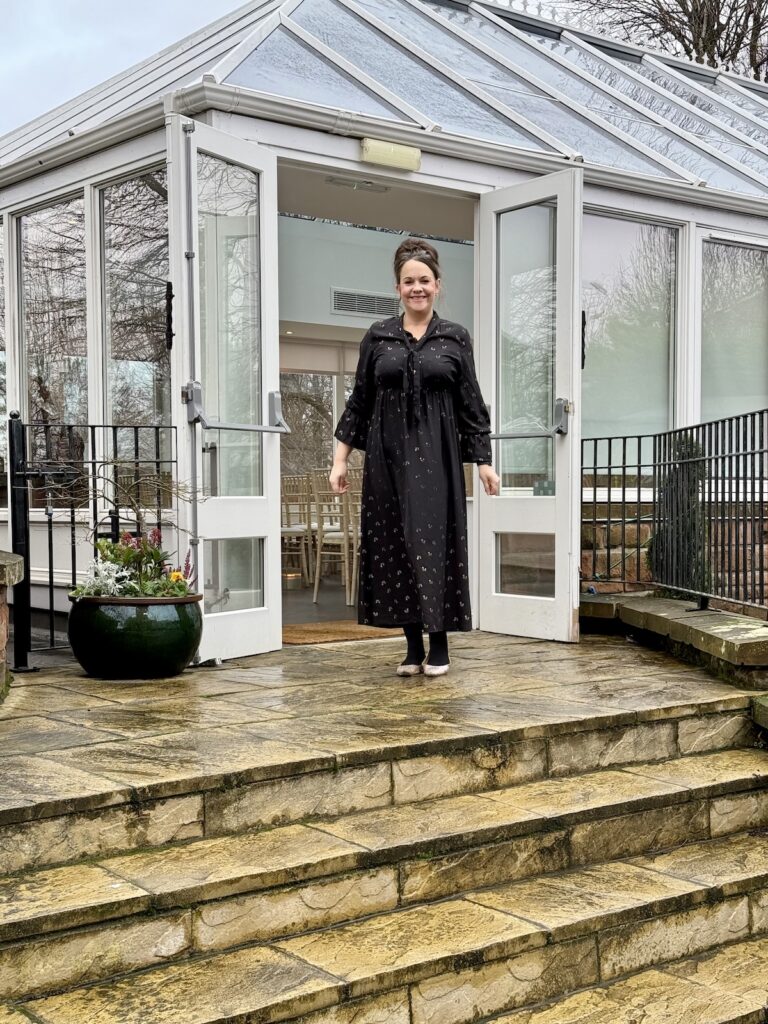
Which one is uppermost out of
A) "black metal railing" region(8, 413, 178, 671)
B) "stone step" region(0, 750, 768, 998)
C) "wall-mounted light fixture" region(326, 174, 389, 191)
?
"wall-mounted light fixture" region(326, 174, 389, 191)

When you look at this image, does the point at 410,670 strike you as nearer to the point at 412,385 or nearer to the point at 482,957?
the point at 412,385

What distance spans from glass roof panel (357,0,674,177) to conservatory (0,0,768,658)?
24mm

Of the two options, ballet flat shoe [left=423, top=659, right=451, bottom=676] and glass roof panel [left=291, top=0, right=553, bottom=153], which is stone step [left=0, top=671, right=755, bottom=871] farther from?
glass roof panel [left=291, top=0, right=553, bottom=153]

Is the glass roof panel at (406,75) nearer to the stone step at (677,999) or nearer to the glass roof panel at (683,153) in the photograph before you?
the glass roof panel at (683,153)

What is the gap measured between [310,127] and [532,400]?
177 cm

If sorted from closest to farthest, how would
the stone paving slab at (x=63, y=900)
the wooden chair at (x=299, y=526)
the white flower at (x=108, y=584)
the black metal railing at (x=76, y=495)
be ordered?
the stone paving slab at (x=63, y=900) → the white flower at (x=108, y=584) → the black metal railing at (x=76, y=495) → the wooden chair at (x=299, y=526)

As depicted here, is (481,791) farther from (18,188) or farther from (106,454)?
(18,188)

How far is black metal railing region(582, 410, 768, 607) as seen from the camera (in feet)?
17.1

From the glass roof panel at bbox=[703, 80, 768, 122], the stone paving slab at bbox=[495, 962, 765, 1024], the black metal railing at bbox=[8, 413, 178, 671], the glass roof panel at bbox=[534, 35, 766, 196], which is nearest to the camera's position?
the stone paving slab at bbox=[495, 962, 765, 1024]

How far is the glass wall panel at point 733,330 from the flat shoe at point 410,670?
3.48 metres

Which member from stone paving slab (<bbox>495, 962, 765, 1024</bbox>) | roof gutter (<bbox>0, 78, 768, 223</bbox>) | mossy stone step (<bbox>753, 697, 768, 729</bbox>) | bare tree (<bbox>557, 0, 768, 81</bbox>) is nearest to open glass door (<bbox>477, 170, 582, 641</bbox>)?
roof gutter (<bbox>0, 78, 768, 223</bbox>)

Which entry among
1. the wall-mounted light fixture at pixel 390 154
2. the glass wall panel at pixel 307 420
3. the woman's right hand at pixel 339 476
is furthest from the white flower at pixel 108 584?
the glass wall panel at pixel 307 420

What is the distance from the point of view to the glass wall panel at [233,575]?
209 inches

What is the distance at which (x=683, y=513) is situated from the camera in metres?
5.92
